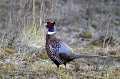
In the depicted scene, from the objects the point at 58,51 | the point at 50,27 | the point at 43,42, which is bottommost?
the point at 43,42

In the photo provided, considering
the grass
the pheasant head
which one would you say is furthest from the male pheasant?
the grass

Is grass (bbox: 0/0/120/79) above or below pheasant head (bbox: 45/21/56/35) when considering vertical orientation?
below

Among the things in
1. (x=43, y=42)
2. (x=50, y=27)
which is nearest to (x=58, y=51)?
(x=50, y=27)

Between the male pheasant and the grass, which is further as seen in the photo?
the grass

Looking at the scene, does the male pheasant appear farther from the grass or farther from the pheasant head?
the grass

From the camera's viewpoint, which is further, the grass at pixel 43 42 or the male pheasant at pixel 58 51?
the grass at pixel 43 42

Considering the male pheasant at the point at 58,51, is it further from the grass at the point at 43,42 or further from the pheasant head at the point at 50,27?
the grass at the point at 43,42

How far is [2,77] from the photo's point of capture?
650cm

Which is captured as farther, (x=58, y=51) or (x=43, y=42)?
(x=43, y=42)

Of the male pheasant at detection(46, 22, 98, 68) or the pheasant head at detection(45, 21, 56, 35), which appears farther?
the pheasant head at detection(45, 21, 56, 35)

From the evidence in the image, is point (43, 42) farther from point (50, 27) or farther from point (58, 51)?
point (58, 51)

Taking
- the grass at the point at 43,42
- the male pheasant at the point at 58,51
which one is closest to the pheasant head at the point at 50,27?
the male pheasant at the point at 58,51

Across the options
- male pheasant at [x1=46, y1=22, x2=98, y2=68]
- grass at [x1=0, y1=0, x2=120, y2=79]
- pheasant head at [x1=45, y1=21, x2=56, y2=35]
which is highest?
pheasant head at [x1=45, y1=21, x2=56, y2=35]

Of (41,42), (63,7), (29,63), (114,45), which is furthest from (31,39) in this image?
(63,7)
